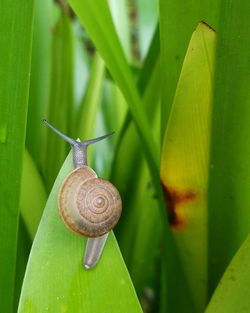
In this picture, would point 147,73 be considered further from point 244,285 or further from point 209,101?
point 244,285

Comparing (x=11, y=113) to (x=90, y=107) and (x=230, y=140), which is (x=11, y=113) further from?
(x=90, y=107)

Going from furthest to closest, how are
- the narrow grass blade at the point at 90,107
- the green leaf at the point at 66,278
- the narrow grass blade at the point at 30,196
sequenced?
1. the narrow grass blade at the point at 90,107
2. the narrow grass blade at the point at 30,196
3. the green leaf at the point at 66,278

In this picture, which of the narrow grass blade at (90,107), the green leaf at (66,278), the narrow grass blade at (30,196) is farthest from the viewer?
the narrow grass blade at (90,107)

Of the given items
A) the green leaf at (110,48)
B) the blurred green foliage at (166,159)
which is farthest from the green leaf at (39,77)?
the green leaf at (110,48)

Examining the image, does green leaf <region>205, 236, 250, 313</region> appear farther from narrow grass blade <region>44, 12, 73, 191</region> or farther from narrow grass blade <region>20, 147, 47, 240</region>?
narrow grass blade <region>44, 12, 73, 191</region>

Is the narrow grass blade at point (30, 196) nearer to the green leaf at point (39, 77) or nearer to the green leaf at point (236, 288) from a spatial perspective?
the green leaf at point (39, 77)

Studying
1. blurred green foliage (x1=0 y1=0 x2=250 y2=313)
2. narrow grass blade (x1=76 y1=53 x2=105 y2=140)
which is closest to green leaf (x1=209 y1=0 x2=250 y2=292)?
blurred green foliage (x1=0 y1=0 x2=250 y2=313)

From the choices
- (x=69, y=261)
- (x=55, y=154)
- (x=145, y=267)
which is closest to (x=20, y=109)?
(x=69, y=261)
